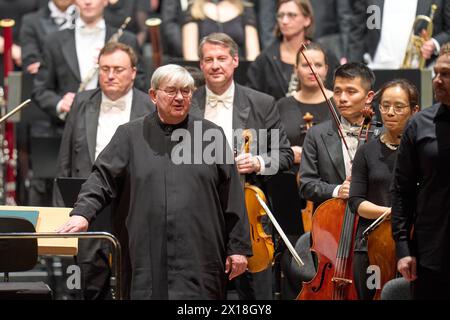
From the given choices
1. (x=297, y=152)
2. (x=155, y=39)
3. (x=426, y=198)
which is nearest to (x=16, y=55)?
(x=155, y=39)

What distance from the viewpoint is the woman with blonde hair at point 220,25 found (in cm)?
785

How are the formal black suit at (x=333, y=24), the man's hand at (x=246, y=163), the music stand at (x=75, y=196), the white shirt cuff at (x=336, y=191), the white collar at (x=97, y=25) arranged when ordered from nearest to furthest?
the white shirt cuff at (x=336, y=191) < the music stand at (x=75, y=196) < the man's hand at (x=246, y=163) < the white collar at (x=97, y=25) < the formal black suit at (x=333, y=24)

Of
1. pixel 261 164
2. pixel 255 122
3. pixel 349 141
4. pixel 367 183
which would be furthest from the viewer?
pixel 255 122

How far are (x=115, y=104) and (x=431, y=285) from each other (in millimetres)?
2576

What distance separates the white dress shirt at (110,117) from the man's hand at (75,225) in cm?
148

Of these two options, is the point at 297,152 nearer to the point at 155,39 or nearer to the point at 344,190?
the point at 344,190

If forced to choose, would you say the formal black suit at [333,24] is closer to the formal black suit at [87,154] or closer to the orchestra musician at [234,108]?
the orchestra musician at [234,108]

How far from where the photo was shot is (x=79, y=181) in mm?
5914

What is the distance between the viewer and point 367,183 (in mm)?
5531

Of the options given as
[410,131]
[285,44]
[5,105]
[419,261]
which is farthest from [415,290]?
[5,105]

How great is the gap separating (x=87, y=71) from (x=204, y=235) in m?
2.47

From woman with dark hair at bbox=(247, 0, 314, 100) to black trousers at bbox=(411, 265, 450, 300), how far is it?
8.92 feet

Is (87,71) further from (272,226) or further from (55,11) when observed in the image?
(272,226)

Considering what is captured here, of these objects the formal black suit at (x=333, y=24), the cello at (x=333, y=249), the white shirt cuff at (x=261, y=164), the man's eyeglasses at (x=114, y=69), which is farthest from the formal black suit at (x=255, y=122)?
the formal black suit at (x=333, y=24)
